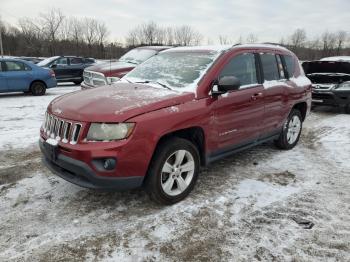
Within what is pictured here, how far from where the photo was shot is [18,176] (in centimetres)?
491

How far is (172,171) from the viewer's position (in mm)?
4012

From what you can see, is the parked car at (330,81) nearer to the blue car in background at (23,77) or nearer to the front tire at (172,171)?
the front tire at (172,171)

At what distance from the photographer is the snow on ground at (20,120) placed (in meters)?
6.65

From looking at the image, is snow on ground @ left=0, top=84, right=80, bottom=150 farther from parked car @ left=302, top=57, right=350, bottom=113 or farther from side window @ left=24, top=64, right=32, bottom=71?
parked car @ left=302, top=57, right=350, bottom=113

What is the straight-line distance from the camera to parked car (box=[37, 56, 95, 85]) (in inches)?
670

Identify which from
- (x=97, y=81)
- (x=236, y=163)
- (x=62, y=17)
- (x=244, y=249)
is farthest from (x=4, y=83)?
(x=62, y=17)

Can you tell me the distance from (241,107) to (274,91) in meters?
1.03

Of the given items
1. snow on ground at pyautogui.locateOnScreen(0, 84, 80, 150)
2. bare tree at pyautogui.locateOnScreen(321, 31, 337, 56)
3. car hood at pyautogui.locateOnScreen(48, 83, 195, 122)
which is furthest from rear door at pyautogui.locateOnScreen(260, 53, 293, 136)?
bare tree at pyautogui.locateOnScreen(321, 31, 337, 56)

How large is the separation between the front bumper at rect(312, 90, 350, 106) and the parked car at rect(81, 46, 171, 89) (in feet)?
16.5

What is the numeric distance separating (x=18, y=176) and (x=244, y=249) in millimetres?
3341

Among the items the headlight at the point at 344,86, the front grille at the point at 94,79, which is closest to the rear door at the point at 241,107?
the front grille at the point at 94,79

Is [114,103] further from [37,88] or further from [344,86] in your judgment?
[37,88]

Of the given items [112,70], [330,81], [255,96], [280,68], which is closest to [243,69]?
[255,96]

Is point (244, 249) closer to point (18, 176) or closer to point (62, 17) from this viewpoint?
point (18, 176)
